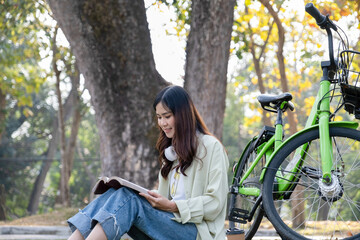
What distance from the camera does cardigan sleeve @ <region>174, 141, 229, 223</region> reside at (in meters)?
3.07

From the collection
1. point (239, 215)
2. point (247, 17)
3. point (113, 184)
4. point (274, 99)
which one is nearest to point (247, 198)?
point (239, 215)

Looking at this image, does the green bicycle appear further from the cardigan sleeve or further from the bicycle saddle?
the cardigan sleeve

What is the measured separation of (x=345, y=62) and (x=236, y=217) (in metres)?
1.44

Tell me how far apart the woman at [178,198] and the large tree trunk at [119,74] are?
2.76 metres

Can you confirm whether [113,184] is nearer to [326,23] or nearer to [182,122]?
[182,122]

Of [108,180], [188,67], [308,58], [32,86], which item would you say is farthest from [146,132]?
[32,86]

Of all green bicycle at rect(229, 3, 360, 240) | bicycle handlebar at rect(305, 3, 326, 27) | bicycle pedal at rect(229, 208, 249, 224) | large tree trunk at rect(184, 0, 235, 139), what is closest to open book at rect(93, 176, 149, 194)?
green bicycle at rect(229, 3, 360, 240)

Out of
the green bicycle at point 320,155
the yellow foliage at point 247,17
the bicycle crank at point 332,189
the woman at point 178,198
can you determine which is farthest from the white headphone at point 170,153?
the yellow foliage at point 247,17

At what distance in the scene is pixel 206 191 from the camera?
3.14 meters

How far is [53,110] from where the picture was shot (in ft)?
96.5

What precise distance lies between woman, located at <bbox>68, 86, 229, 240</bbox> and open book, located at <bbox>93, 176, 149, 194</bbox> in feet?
0.12

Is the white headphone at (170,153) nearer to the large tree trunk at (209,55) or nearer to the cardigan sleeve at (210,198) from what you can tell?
the cardigan sleeve at (210,198)

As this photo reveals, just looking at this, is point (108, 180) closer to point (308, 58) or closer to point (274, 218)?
point (274, 218)

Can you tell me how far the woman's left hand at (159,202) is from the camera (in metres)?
3.02
